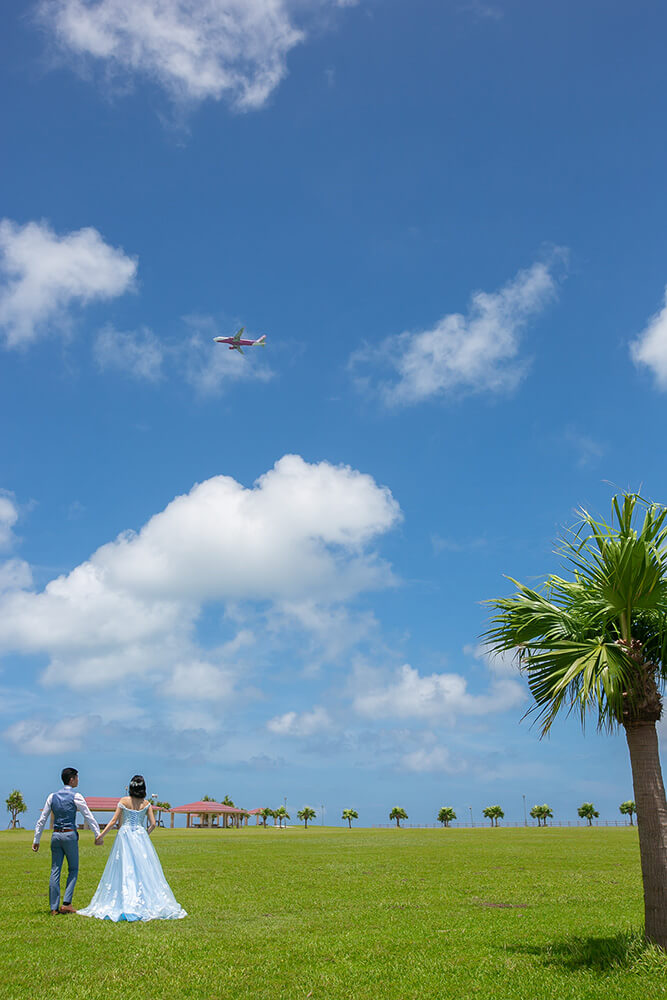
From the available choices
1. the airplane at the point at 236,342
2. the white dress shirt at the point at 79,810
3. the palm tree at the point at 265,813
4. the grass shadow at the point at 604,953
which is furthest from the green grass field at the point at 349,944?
the palm tree at the point at 265,813

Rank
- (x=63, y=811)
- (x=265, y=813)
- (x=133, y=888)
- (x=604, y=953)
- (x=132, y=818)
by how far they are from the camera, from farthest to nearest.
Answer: (x=265, y=813), (x=132, y=818), (x=63, y=811), (x=133, y=888), (x=604, y=953)

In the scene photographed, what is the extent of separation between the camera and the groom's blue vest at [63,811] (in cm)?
1623

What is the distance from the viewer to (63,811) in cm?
1634

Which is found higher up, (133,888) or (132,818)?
(132,818)

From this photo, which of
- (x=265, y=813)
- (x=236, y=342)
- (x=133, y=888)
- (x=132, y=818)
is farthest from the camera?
(x=265, y=813)

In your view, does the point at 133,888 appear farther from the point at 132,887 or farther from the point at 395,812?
the point at 395,812

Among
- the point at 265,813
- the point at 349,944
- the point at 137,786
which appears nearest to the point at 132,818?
the point at 137,786

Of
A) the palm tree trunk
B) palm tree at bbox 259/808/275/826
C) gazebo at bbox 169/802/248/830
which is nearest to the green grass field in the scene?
the palm tree trunk

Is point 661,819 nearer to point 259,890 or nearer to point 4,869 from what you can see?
point 259,890

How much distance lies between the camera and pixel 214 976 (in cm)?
1083

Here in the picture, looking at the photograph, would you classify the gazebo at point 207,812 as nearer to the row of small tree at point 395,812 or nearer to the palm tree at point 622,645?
the row of small tree at point 395,812

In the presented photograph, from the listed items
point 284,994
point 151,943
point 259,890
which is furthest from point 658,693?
point 259,890

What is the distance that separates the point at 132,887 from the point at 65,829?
6.32ft

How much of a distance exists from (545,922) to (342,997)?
24.8 ft
